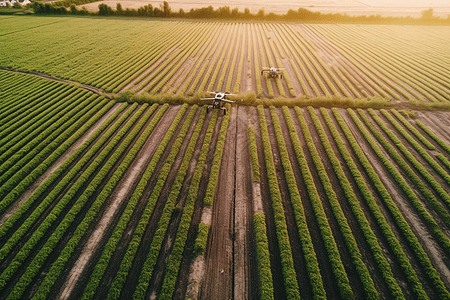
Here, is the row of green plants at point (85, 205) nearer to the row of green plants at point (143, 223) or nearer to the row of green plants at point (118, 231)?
the row of green plants at point (118, 231)

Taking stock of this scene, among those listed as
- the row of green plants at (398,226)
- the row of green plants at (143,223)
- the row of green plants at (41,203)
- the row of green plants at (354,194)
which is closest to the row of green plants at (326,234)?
the row of green plants at (354,194)

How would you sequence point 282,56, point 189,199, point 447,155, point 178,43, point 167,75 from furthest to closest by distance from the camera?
point 178,43
point 282,56
point 167,75
point 447,155
point 189,199

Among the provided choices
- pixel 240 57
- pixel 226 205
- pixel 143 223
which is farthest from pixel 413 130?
pixel 240 57

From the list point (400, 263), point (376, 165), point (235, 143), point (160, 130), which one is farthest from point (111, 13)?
point (400, 263)

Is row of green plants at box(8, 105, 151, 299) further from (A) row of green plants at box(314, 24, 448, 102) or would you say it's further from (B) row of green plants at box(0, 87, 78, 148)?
(A) row of green plants at box(314, 24, 448, 102)

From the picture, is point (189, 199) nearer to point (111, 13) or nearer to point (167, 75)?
point (167, 75)
